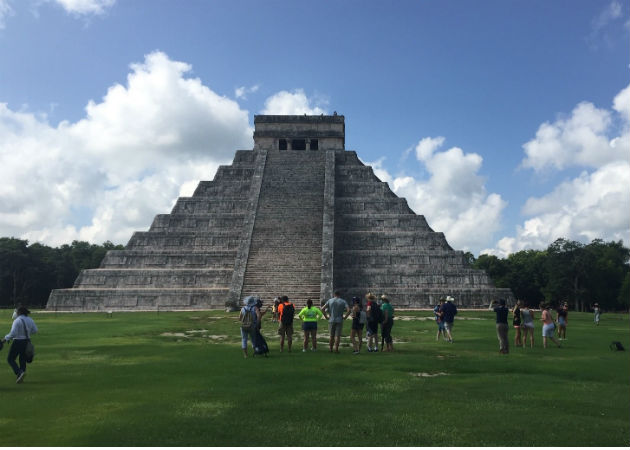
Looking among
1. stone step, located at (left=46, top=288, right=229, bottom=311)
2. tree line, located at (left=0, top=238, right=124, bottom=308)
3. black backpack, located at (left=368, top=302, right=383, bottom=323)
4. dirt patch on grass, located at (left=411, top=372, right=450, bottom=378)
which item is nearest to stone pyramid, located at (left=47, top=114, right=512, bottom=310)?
stone step, located at (left=46, top=288, right=229, bottom=311)

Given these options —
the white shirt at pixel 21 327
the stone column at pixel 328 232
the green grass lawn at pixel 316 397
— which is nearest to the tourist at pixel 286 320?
the green grass lawn at pixel 316 397

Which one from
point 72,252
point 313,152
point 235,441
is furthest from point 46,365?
point 72,252

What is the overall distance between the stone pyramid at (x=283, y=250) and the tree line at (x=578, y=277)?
27.8 m

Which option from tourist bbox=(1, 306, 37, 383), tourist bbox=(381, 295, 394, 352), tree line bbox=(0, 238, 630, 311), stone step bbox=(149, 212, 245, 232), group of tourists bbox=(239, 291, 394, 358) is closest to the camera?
tourist bbox=(1, 306, 37, 383)

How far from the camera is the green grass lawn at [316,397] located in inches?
225

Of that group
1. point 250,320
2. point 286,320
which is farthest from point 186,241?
point 250,320

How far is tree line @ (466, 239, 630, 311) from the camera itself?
53.5m

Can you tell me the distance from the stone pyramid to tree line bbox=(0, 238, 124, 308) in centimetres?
2568

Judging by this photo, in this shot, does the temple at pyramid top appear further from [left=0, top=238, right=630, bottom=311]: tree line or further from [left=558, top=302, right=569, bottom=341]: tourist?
[left=558, top=302, right=569, bottom=341]: tourist

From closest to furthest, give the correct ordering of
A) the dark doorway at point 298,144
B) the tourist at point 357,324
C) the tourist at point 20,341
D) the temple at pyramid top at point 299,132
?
the tourist at point 20,341
the tourist at point 357,324
the temple at pyramid top at point 299,132
the dark doorway at point 298,144

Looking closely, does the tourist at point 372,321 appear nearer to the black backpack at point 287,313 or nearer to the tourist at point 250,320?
the black backpack at point 287,313

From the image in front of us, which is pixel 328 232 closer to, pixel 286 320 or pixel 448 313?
pixel 448 313

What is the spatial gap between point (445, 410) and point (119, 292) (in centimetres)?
2568

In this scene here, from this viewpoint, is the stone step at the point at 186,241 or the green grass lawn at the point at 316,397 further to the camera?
the stone step at the point at 186,241
